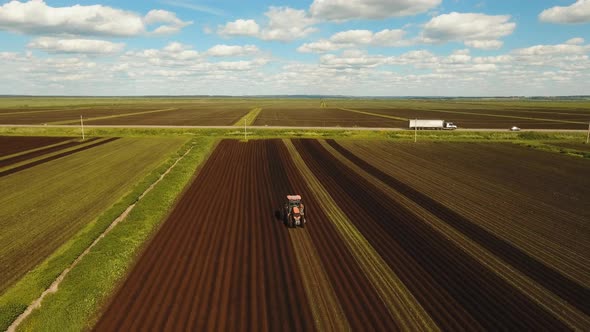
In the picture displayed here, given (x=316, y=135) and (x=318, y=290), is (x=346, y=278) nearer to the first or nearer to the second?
(x=318, y=290)

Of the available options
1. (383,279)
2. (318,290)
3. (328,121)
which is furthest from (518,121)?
(318,290)

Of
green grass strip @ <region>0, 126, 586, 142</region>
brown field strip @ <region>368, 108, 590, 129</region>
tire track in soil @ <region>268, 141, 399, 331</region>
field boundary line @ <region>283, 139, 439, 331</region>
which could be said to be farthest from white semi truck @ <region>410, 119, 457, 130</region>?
field boundary line @ <region>283, 139, 439, 331</region>

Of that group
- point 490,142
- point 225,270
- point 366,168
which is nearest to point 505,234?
point 225,270

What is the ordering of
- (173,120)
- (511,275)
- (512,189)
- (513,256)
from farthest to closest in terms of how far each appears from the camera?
(173,120) < (512,189) < (513,256) < (511,275)

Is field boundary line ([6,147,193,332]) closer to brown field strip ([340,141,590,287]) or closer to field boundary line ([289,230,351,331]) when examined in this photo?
field boundary line ([289,230,351,331])

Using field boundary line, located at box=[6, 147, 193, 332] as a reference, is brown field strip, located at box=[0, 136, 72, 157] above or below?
above

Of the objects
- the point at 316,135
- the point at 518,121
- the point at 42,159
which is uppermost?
the point at 518,121

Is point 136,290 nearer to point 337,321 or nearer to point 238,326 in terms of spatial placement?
point 238,326

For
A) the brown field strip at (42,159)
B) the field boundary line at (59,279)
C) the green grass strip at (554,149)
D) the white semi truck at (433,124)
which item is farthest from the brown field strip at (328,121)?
the field boundary line at (59,279)
